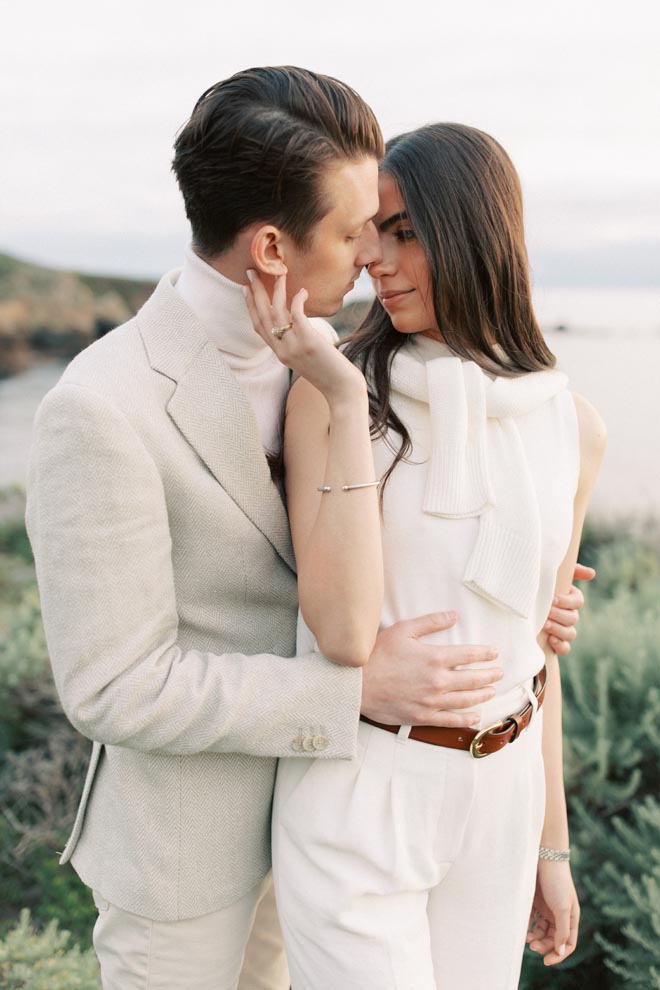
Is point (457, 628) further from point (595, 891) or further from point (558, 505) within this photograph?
point (595, 891)

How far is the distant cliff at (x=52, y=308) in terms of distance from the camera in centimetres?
648

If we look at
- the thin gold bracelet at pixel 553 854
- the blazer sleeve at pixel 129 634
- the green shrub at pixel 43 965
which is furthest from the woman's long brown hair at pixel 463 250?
the green shrub at pixel 43 965

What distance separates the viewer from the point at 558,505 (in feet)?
5.88

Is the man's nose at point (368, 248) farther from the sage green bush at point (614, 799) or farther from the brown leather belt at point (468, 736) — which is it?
the sage green bush at point (614, 799)

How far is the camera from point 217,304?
1.71 meters

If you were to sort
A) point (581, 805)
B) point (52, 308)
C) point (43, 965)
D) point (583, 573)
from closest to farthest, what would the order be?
point (583, 573) < point (43, 965) < point (581, 805) < point (52, 308)

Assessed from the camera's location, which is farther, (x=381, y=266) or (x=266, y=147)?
(x=381, y=266)

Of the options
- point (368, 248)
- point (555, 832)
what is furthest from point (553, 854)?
point (368, 248)

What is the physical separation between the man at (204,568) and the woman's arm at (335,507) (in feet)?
0.26

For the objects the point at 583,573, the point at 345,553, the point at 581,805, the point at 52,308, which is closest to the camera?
the point at 345,553

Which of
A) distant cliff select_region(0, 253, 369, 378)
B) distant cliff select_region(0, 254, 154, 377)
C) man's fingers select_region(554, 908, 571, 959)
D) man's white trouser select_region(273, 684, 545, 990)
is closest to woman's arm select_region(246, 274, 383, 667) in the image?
man's white trouser select_region(273, 684, 545, 990)

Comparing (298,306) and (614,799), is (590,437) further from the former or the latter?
(614,799)

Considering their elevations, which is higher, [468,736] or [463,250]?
[463,250]

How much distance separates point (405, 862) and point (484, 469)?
2.24 ft
